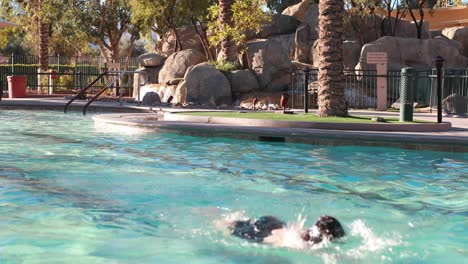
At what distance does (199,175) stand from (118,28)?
95.3ft

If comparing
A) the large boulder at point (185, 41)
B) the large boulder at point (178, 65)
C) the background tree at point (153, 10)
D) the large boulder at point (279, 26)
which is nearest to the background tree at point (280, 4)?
the large boulder at point (185, 41)

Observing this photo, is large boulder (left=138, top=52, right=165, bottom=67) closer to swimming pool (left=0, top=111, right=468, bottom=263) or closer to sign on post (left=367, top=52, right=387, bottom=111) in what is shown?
sign on post (left=367, top=52, right=387, bottom=111)

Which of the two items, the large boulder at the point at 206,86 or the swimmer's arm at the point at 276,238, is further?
the large boulder at the point at 206,86

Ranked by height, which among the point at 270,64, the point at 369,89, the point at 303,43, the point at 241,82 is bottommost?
the point at 369,89

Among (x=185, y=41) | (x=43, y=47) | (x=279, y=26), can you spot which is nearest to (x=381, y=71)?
(x=279, y=26)

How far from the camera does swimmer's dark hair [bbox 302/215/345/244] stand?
5648 mm

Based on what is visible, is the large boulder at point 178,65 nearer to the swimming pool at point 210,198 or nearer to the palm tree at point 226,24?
the palm tree at point 226,24

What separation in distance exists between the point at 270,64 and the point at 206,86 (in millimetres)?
3795

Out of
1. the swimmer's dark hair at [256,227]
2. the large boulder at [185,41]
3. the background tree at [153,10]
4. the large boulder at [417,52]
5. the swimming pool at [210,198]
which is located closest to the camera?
the swimming pool at [210,198]

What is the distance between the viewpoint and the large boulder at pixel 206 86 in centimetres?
2491

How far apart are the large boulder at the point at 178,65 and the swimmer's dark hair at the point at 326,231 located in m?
24.7

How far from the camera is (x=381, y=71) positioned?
851 inches

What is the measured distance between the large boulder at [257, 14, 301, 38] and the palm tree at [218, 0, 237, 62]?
6.36 metres

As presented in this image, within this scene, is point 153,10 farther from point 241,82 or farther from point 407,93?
point 407,93
